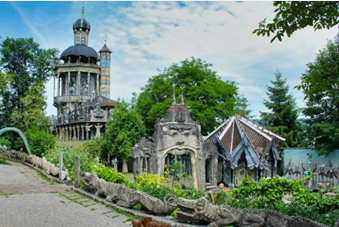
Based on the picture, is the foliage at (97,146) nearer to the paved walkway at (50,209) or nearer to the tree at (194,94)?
the tree at (194,94)

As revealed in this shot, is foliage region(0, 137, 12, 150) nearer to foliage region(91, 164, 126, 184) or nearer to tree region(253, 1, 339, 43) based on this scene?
foliage region(91, 164, 126, 184)

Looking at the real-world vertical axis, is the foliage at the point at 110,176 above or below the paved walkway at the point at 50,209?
above

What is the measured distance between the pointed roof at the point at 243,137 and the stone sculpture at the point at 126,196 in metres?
9.80

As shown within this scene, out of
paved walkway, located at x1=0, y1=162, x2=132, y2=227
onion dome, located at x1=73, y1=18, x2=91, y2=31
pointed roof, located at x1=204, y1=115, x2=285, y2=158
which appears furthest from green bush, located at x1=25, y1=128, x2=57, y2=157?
onion dome, located at x1=73, y1=18, x2=91, y2=31

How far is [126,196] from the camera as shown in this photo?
10430mm

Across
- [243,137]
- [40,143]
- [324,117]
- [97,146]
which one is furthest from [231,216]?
[97,146]

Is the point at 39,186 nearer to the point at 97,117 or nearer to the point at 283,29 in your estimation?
the point at 283,29

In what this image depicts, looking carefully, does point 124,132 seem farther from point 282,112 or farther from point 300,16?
point 300,16

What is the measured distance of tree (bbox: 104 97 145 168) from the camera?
93.8 ft

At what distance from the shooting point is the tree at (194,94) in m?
27.7

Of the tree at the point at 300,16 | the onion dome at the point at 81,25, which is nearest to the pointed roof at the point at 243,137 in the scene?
the tree at the point at 300,16

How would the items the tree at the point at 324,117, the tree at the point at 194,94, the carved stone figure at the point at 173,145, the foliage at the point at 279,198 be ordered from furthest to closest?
1. the tree at the point at 194,94
2. the tree at the point at 324,117
3. the carved stone figure at the point at 173,145
4. the foliage at the point at 279,198

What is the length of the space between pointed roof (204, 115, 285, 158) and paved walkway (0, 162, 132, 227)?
406 inches

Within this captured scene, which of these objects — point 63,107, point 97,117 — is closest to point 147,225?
point 97,117
